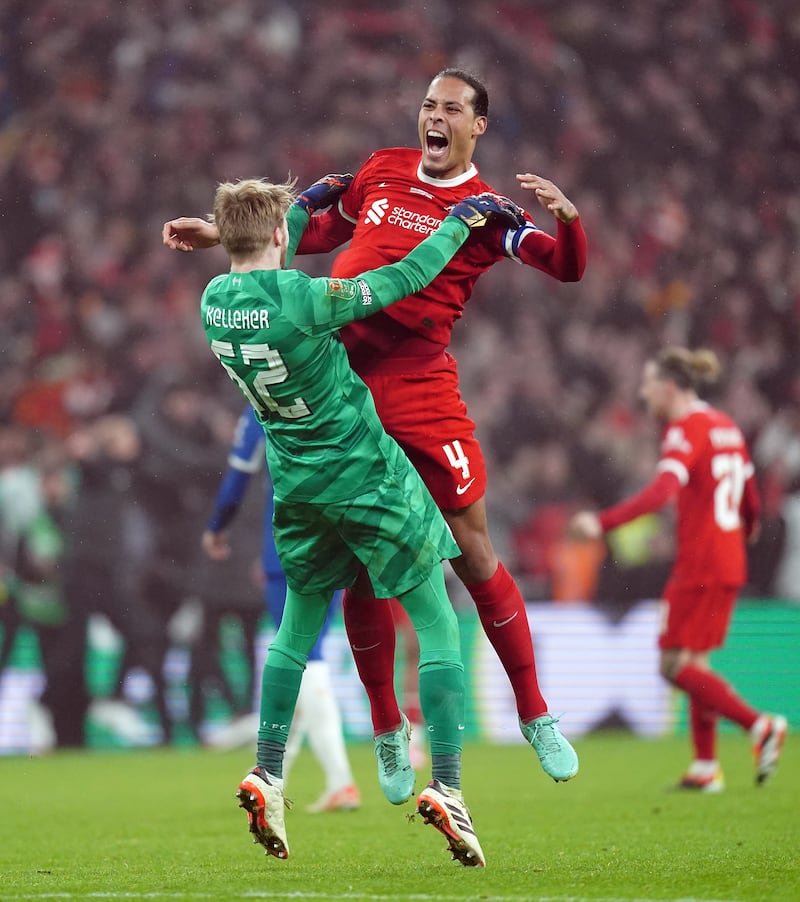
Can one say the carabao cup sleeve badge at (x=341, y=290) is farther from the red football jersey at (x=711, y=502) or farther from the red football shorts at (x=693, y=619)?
the red football shorts at (x=693, y=619)

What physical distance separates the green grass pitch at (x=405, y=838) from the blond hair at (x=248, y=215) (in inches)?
67.2

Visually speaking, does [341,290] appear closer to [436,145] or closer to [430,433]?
[430,433]

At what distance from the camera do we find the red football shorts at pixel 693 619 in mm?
8148

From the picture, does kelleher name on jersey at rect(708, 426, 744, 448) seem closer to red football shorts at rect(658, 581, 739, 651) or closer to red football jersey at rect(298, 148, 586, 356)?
red football shorts at rect(658, 581, 739, 651)

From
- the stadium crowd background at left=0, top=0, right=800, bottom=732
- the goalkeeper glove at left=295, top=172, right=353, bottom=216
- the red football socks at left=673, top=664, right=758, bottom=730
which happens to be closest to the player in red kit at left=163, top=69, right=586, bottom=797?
the goalkeeper glove at left=295, top=172, right=353, bottom=216

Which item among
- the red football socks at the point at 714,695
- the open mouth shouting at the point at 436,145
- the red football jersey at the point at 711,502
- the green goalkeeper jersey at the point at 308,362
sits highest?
the open mouth shouting at the point at 436,145

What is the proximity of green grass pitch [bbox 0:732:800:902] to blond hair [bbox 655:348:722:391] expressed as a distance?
2218 mm

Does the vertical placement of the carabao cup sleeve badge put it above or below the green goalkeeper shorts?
above

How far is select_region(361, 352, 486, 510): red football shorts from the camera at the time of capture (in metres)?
4.84

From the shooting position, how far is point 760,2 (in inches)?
657

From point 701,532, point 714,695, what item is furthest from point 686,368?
point 714,695

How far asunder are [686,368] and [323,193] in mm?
3534

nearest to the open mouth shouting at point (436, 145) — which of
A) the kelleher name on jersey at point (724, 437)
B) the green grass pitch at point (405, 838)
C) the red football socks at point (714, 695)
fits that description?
the green grass pitch at point (405, 838)

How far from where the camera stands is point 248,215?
4.27 m
